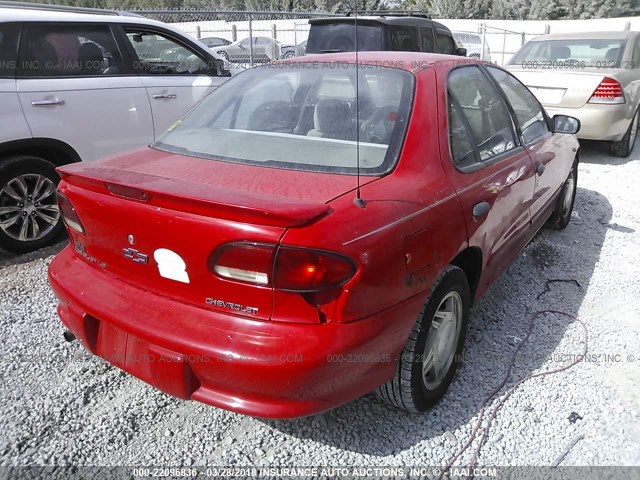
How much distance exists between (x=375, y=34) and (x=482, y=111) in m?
4.96

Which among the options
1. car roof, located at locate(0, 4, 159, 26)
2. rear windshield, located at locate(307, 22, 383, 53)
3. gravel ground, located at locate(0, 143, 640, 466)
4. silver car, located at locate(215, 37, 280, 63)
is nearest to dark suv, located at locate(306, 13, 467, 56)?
rear windshield, located at locate(307, 22, 383, 53)

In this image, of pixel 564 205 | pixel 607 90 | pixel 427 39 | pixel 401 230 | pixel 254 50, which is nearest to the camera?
pixel 401 230

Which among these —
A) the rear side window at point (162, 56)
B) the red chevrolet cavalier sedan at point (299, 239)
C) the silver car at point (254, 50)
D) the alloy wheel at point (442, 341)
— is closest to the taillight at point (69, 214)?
the red chevrolet cavalier sedan at point (299, 239)

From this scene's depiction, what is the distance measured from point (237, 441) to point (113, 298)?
81cm

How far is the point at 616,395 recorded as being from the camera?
2.61 meters

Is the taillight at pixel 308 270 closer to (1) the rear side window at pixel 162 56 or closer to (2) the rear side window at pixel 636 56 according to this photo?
(1) the rear side window at pixel 162 56

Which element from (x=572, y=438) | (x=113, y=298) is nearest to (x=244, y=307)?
(x=113, y=298)

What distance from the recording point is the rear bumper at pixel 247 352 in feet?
5.87

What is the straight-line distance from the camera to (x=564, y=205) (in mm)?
4590

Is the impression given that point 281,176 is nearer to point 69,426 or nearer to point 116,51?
point 69,426

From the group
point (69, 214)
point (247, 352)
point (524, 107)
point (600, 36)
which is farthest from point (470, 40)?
point (247, 352)

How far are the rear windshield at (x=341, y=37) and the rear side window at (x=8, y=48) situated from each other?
473 centimetres

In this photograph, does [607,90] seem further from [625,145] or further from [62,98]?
[62,98]

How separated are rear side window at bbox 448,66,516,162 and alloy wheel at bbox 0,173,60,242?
3.12 m
